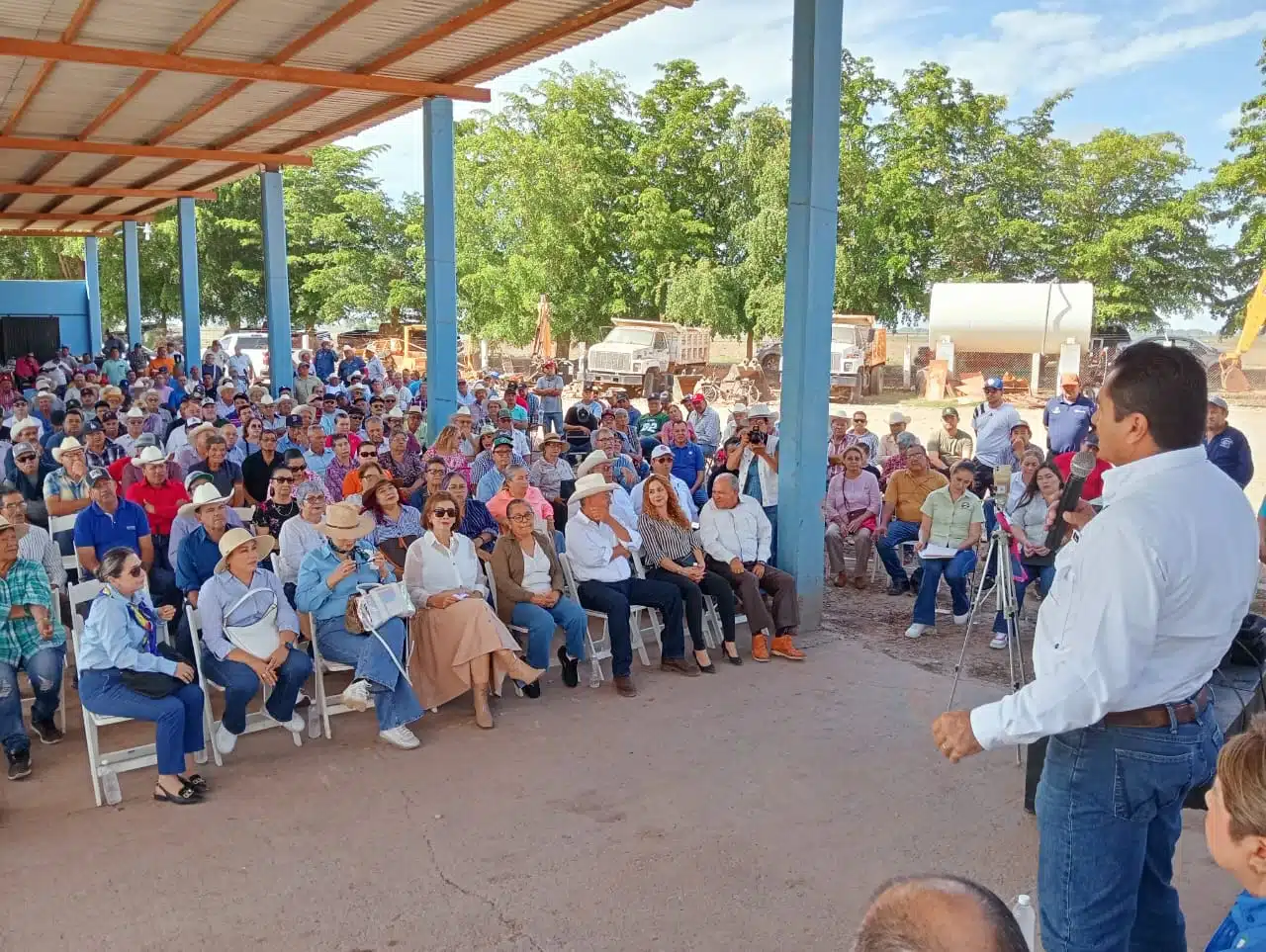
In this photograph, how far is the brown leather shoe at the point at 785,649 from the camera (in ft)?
21.3

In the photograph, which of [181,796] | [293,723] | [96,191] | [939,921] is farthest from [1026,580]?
[96,191]

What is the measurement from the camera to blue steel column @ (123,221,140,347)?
76.7 feet

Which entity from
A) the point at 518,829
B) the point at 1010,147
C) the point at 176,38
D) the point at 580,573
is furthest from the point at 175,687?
the point at 1010,147

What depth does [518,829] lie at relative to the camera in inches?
167

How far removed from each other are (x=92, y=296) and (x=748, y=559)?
2508cm

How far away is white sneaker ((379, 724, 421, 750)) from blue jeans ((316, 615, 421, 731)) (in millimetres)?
27

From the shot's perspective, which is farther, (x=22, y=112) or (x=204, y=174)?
(x=204, y=174)

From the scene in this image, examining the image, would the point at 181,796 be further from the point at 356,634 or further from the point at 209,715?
the point at 356,634

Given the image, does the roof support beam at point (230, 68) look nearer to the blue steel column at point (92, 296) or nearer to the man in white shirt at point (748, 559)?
the man in white shirt at point (748, 559)

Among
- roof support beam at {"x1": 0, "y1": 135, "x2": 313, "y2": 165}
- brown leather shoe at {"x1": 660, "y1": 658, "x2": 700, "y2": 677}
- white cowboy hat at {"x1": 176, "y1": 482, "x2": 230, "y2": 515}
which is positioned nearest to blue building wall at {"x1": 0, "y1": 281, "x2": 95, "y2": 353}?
roof support beam at {"x1": 0, "y1": 135, "x2": 313, "y2": 165}

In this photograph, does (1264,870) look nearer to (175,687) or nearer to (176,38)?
(175,687)

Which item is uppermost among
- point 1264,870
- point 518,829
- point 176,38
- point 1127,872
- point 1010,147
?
point 1010,147

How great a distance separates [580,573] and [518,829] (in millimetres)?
2288

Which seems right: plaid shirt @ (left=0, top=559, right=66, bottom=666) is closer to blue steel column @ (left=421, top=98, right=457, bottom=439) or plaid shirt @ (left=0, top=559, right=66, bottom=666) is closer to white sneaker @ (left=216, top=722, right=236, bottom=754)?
white sneaker @ (left=216, top=722, right=236, bottom=754)
